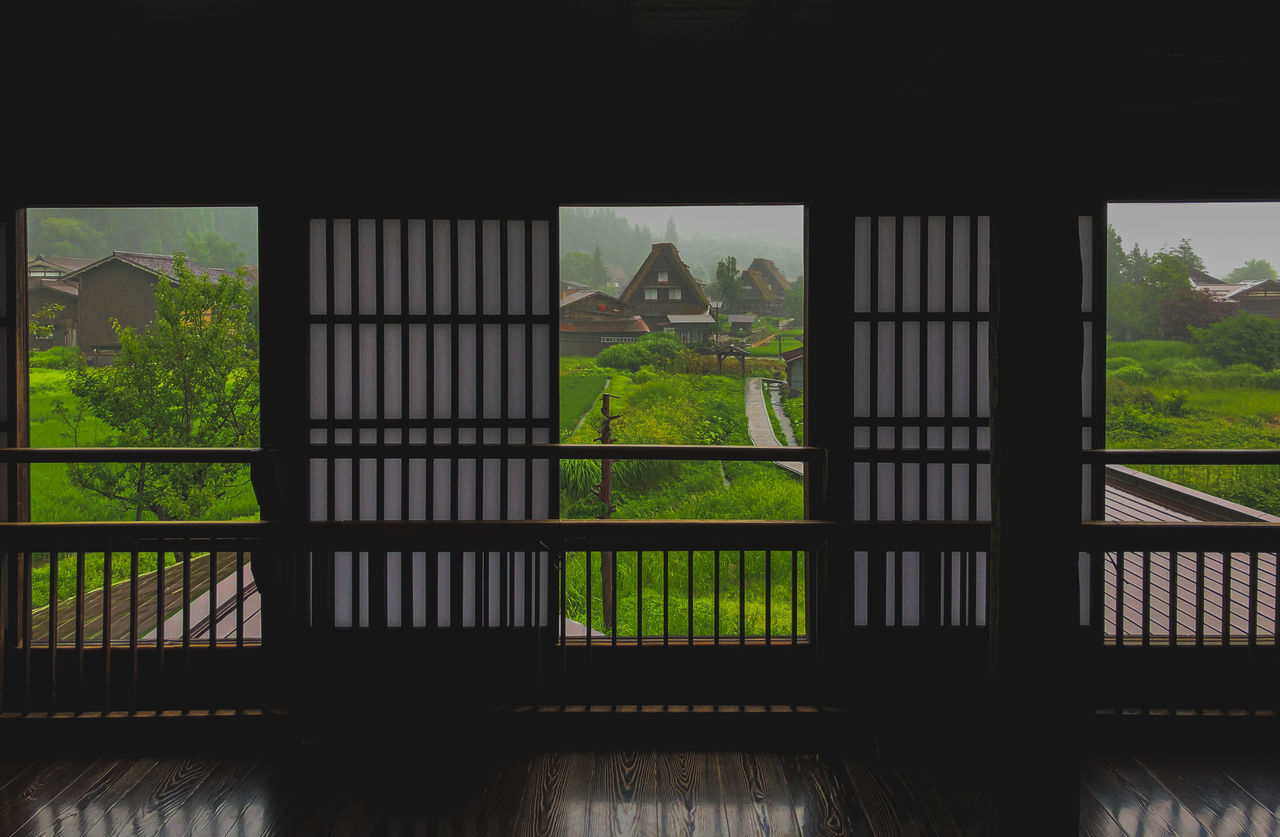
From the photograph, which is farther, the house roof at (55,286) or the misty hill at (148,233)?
the misty hill at (148,233)

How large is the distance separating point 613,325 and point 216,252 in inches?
291

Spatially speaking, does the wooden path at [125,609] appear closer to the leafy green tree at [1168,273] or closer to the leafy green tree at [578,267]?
the leafy green tree at [578,267]

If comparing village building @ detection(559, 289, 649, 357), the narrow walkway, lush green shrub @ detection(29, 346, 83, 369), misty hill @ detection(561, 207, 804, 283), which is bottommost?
the narrow walkway

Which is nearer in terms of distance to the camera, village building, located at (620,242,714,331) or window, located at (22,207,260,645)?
window, located at (22,207,260,645)

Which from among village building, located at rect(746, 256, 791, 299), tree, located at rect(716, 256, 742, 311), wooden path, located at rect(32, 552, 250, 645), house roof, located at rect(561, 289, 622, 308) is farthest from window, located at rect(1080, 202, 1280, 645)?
wooden path, located at rect(32, 552, 250, 645)

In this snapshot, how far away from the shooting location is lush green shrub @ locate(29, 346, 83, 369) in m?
11.4

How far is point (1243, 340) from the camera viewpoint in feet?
34.8

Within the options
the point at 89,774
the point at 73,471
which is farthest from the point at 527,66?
the point at 73,471

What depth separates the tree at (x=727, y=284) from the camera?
45.9 feet

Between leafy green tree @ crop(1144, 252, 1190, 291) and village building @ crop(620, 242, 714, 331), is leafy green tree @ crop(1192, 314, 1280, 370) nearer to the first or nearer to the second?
leafy green tree @ crop(1144, 252, 1190, 291)

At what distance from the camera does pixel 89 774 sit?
2.46 m

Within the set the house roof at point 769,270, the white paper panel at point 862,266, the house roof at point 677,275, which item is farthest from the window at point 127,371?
the white paper panel at point 862,266

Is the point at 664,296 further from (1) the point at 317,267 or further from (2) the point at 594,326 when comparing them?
(1) the point at 317,267

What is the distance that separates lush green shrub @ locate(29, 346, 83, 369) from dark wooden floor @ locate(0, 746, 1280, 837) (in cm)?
1163
